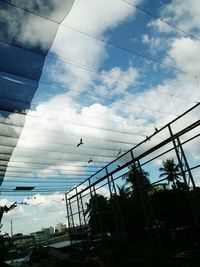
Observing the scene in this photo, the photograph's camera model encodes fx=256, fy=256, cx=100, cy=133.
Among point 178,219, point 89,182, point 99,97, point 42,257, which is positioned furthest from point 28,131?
point 42,257

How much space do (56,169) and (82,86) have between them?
7800mm

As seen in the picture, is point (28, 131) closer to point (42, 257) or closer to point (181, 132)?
point (181, 132)

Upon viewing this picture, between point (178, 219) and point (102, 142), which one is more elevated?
point (102, 142)

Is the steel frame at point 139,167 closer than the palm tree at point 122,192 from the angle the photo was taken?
Yes

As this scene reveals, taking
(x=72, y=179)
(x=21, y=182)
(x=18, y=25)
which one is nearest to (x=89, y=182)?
(x=72, y=179)

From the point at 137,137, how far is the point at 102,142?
1.86 m

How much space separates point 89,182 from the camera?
57.5ft

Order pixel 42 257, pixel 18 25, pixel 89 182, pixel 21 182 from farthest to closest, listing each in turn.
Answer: pixel 42 257 < pixel 89 182 < pixel 21 182 < pixel 18 25

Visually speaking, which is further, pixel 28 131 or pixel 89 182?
pixel 89 182

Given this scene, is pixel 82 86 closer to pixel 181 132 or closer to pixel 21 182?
pixel 181 132

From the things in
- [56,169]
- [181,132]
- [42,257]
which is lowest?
[42,257]

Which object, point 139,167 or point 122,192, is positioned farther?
point 122,192

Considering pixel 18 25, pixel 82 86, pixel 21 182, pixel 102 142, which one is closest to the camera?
pixel 18 25

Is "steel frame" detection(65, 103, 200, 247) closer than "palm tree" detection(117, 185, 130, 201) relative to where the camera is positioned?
Yes
